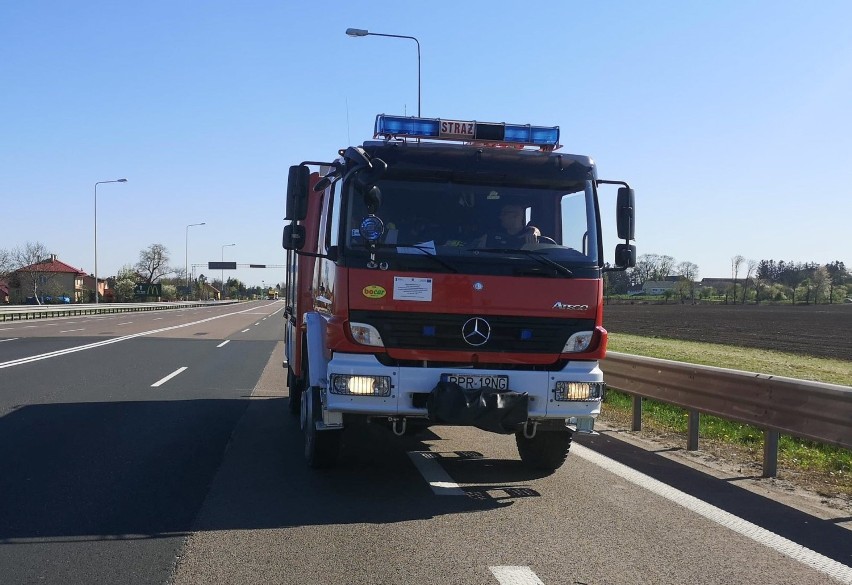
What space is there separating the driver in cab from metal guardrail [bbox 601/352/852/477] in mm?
2678

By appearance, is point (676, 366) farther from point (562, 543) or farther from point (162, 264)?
point (162, 264)

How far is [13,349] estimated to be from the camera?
20141 millimetres

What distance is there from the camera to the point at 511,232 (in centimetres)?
637

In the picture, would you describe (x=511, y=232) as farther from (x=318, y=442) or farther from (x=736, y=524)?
(x=736, y=524)

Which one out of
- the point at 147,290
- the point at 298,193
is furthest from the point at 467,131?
the point at 147,290

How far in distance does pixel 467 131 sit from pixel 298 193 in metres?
1.72

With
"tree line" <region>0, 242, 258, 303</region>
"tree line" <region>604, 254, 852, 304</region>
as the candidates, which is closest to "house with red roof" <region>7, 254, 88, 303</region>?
"tree line" <region>0, 242, 258, 303</region>

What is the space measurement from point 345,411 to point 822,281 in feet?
500

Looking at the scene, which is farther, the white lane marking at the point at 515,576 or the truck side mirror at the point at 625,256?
the truck side mirror at the point at 625,256

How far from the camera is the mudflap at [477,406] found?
19.2ft

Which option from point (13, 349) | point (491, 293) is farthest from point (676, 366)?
point (13, 349)

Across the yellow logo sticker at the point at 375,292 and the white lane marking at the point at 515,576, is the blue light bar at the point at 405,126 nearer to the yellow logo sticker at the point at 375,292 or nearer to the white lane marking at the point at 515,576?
the yellow logo sticker at the point at 375,292

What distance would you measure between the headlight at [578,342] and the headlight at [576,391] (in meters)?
0.28

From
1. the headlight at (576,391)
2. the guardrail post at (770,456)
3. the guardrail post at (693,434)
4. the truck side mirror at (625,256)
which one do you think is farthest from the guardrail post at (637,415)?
the headlight at (576,391)
